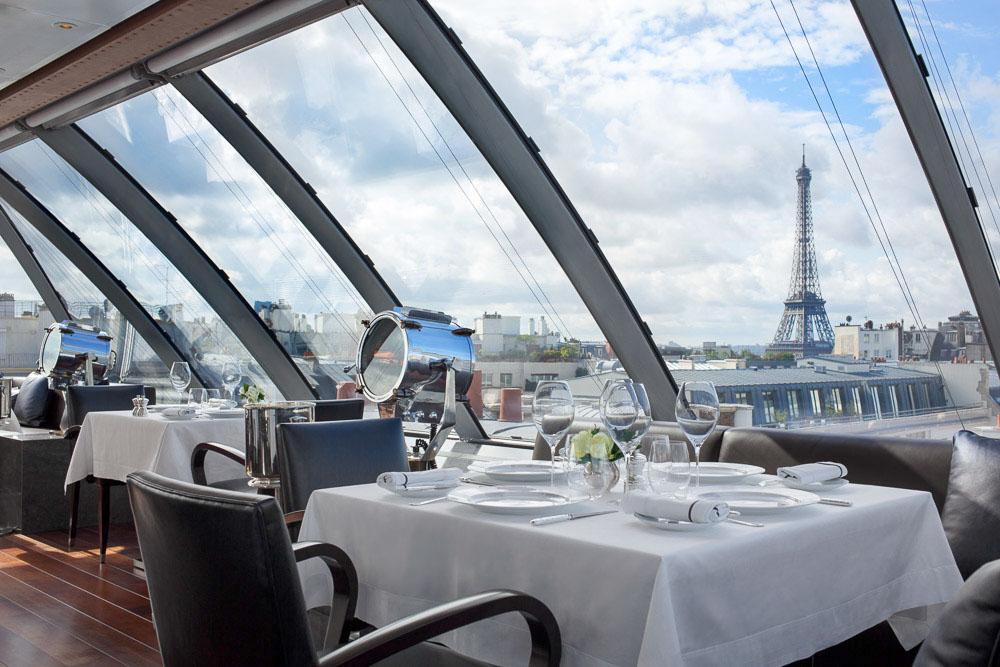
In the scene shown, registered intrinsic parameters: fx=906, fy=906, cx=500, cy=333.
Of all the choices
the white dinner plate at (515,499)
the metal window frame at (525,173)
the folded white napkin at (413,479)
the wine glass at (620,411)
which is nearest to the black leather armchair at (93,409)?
the metal window frame at (525,173)

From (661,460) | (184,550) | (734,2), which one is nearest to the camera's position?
(184,550)

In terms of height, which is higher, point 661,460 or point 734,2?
point 734,2

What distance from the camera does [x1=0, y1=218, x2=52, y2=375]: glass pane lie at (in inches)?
356

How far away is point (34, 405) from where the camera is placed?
19.4 feet

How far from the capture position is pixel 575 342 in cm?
474

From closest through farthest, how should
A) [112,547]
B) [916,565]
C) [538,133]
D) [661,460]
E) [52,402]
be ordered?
[661,460] → [916,565] → [538,133] → [112,547] → [52,402]

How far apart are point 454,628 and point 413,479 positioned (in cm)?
54

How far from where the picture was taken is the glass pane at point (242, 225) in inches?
237

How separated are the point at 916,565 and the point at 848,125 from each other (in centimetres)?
214

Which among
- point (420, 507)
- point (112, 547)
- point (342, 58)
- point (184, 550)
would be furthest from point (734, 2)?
point (112, 547)

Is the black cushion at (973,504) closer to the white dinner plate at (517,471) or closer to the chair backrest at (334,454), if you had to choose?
the white dinner plate at (517,471)

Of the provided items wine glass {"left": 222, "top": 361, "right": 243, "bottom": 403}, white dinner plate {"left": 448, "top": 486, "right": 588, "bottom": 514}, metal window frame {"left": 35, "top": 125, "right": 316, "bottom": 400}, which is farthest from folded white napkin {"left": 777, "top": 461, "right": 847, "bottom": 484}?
wine glass {"left": 222, "top": 361, "right": 243, "bottom": 403}

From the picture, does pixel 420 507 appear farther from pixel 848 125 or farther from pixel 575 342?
pixel 575 342

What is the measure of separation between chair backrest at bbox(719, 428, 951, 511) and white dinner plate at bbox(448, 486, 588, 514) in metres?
1.17
